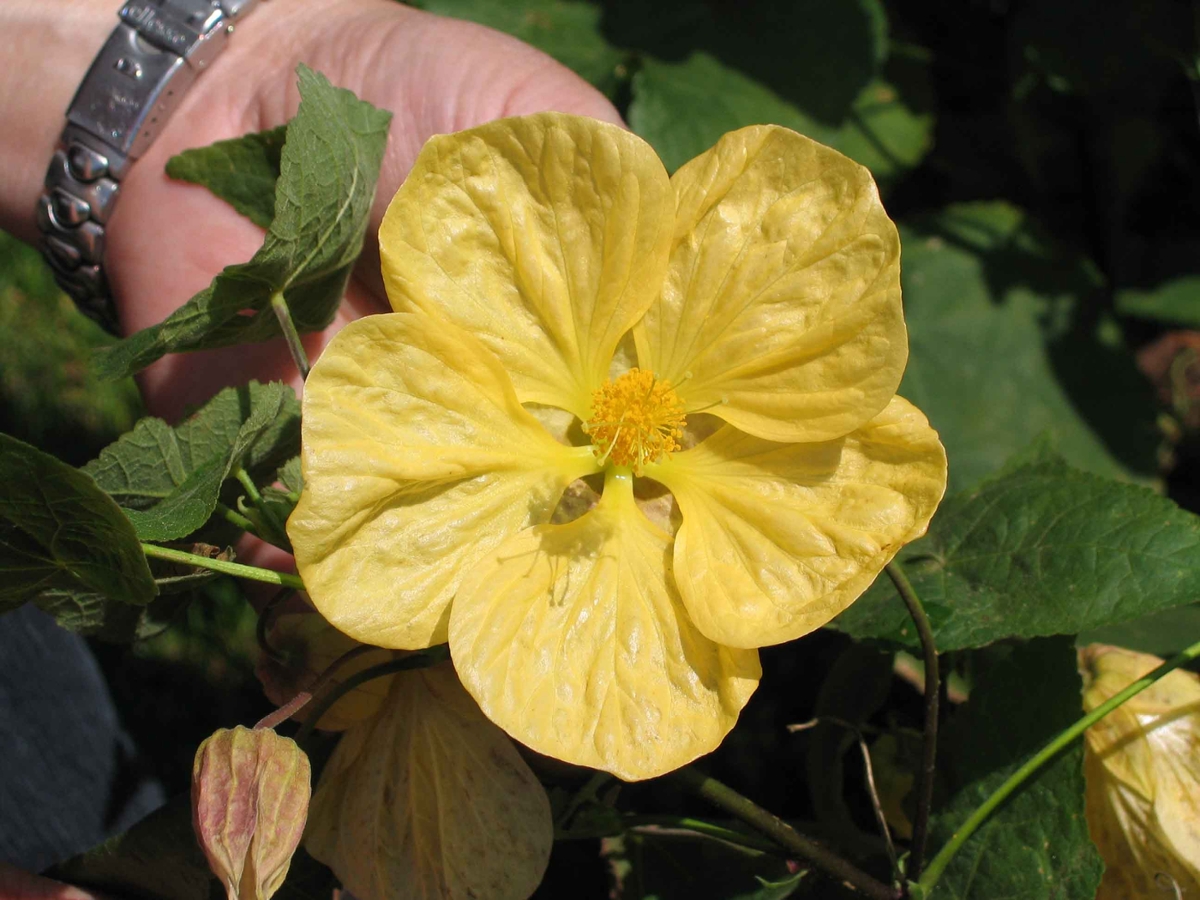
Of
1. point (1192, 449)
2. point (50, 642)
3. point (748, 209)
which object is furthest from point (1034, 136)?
point (50, 642)

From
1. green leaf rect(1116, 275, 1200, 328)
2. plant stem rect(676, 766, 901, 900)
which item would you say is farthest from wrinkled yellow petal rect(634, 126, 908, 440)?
green leaf rect(1116, 275, 1200, 328)

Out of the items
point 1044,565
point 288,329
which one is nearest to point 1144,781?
point 1044,565

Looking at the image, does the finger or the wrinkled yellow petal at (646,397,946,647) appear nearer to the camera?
the wrinkled yellow petal at (646,397,946,647)

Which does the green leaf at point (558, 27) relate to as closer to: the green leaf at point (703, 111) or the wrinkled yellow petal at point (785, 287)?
the green leaf at point (703, 111)

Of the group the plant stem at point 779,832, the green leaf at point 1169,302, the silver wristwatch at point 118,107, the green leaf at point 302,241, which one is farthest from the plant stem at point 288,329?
the green leaf at point 1169,302

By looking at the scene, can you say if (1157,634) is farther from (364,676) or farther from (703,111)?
(703,111)

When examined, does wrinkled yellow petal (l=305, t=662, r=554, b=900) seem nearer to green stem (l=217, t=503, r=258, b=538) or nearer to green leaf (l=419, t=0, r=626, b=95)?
green stem (l=217, t=503, r=258, b=538)
